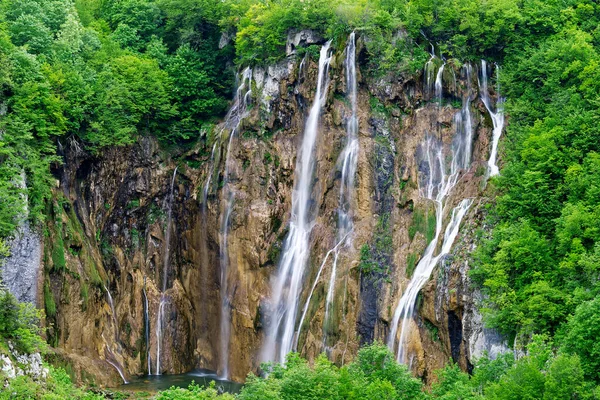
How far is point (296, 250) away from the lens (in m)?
41.0

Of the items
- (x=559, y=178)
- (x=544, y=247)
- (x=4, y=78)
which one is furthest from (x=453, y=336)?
(x=4, y=78)

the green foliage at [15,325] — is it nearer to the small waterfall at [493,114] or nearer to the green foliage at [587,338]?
the green foliage at [587,338]

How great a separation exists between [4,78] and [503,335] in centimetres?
2420

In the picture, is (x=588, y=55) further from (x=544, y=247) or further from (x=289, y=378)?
(x=289, y=378)

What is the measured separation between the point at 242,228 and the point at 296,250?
3.18 m

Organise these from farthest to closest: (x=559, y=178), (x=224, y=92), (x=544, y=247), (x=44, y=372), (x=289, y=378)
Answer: (x=224, y=92) → (x=559, y=178) → (x=544, y=247) → (x=44, y=372) → (x=289, y=378)

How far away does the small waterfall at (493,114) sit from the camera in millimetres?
38384

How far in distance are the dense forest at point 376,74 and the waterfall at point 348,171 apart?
4.25 ft

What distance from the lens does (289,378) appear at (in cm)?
2662

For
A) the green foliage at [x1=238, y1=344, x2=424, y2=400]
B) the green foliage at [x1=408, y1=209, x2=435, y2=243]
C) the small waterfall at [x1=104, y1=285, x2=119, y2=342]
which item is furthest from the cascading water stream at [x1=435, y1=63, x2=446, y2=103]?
the small waterfall at [x1=104, y1=285, x2=119, y2=342]

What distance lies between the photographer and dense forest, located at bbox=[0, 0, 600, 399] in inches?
1082

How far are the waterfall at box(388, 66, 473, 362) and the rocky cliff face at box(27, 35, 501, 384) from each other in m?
0.36

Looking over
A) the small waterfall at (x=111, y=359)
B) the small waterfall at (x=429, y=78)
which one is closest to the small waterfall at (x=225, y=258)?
the small waterfall at (x=111, y=359)

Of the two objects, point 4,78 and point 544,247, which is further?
point 4,78
